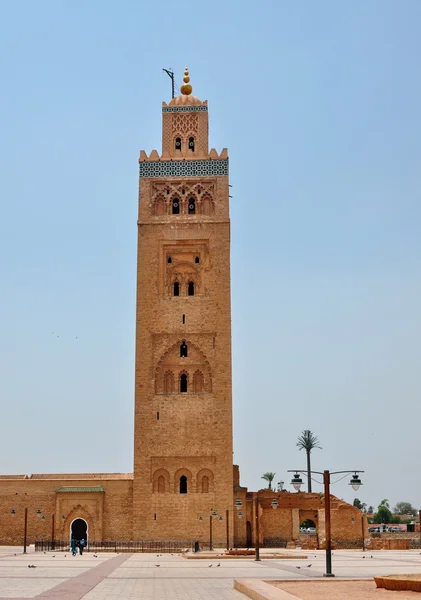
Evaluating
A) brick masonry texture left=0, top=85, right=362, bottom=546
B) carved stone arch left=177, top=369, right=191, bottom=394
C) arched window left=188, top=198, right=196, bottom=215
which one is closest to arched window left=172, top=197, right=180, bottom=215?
brick masonry texture left=0, top=85, right=362, bottom=546

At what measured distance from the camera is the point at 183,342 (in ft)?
126

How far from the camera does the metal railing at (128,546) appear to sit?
3416 cm

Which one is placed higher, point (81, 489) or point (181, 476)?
point (181, 476)

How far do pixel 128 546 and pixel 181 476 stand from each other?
149 inches

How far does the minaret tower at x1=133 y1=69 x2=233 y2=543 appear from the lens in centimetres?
3672

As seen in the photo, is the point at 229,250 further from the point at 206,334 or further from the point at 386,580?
A: the point at 386,580

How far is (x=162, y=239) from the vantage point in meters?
39.8

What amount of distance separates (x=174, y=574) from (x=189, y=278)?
2218cm

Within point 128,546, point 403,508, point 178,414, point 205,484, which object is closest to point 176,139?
point 178,414

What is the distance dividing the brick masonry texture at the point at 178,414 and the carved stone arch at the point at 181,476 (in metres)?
0.04

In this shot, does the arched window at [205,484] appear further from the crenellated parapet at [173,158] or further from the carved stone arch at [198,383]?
the crenellated parapet at [173,158]

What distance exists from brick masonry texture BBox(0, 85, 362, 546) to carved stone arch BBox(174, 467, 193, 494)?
4 centimetres

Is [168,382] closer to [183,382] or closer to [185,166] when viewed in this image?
[183,382]

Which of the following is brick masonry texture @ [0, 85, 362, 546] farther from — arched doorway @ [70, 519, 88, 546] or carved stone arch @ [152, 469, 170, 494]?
arched doorway @ [70, 519, 88, 546]
